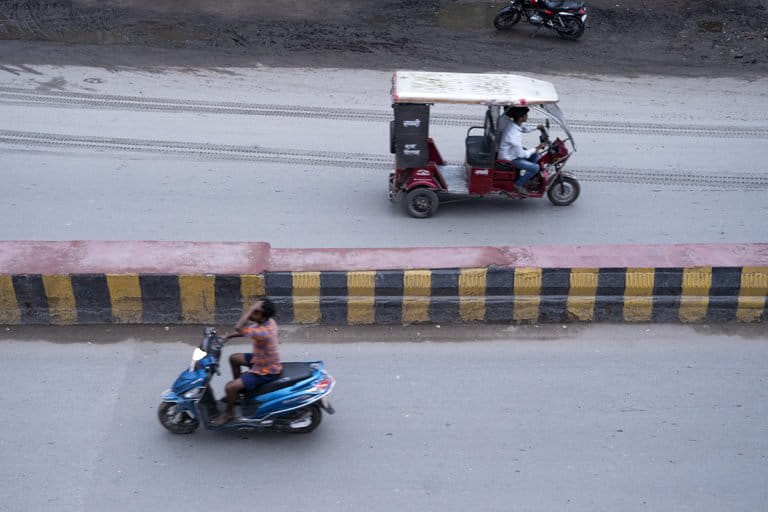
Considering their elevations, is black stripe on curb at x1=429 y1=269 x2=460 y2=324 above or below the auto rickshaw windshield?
below

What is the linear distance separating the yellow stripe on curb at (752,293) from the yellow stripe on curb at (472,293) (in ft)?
7.99

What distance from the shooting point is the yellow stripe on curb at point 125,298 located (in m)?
7.61

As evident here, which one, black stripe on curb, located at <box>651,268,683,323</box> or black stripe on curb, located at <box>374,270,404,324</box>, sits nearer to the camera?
black stripe on curb, located at <box>374,270,404,324</box>

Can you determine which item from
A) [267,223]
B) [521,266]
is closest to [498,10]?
[267,223]

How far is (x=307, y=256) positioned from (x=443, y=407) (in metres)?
2.14

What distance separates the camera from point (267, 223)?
9.74m

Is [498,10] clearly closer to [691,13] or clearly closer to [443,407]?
[691,13]

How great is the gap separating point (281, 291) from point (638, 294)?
3320 millimetres

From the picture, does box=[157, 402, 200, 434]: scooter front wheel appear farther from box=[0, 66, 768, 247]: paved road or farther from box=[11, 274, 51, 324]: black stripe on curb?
box=[0, 66, 768, 247]: paved road

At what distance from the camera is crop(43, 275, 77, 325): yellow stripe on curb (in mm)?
7583

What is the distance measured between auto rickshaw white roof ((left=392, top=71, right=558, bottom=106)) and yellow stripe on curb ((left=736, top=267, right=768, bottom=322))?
9.20 ft

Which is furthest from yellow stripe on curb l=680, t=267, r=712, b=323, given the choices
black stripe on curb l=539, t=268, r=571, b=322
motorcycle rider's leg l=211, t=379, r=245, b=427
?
motorcycle rider's leg l=211, t=379, r=245, b=427

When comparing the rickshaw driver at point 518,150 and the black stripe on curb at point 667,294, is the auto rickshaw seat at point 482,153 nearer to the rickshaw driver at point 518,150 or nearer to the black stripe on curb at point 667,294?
the rickshaw driver at point 518,150

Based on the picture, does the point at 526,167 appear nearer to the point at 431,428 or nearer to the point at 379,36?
the point at 431,428
